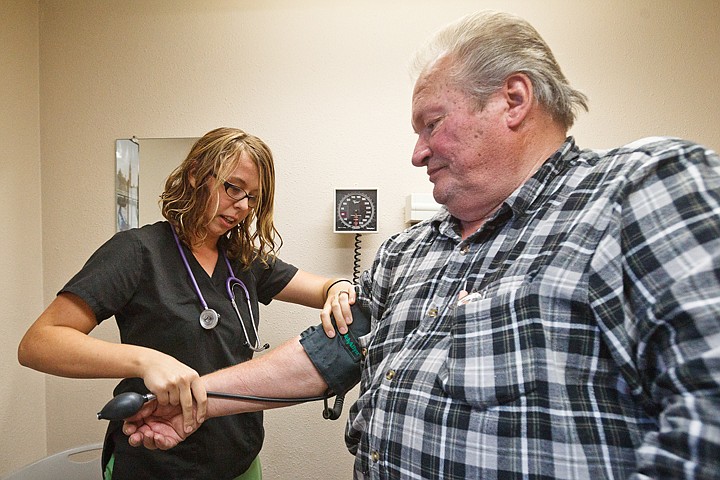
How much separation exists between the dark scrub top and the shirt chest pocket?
0.73 m

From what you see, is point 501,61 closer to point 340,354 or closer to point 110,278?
point 340,354

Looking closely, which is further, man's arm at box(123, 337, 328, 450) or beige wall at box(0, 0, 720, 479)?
beige wall at box(0, 0, 720, 479)

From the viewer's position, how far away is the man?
0.51 m

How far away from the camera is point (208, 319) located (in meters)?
1.22

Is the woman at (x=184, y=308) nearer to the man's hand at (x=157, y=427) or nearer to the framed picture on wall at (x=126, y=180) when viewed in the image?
the man's hand at (x=157, y=427)

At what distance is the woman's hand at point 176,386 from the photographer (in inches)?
38.3

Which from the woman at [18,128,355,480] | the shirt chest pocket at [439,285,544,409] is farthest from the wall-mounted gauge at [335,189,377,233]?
the shirt chest pocket at [439,285,544,409]

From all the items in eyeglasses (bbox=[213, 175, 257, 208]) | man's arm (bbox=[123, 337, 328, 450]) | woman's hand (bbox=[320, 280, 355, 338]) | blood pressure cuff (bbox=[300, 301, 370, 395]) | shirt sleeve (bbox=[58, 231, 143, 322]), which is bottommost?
man's arm (bbox=[123, 337, 328, 450])

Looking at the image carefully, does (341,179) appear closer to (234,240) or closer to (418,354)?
(234,240)

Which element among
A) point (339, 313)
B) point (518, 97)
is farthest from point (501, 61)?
point (339, 313)

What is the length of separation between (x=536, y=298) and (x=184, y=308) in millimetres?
883

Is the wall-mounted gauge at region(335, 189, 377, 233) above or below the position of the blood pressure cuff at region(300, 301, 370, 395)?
above

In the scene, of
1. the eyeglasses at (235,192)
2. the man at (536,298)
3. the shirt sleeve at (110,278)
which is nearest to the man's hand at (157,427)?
the shirt sleeve at (110,278)

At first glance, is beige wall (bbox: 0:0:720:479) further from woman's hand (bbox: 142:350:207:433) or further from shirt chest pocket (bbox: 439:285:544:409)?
shirt chest pocket (bbox: 439:285:544:409)
